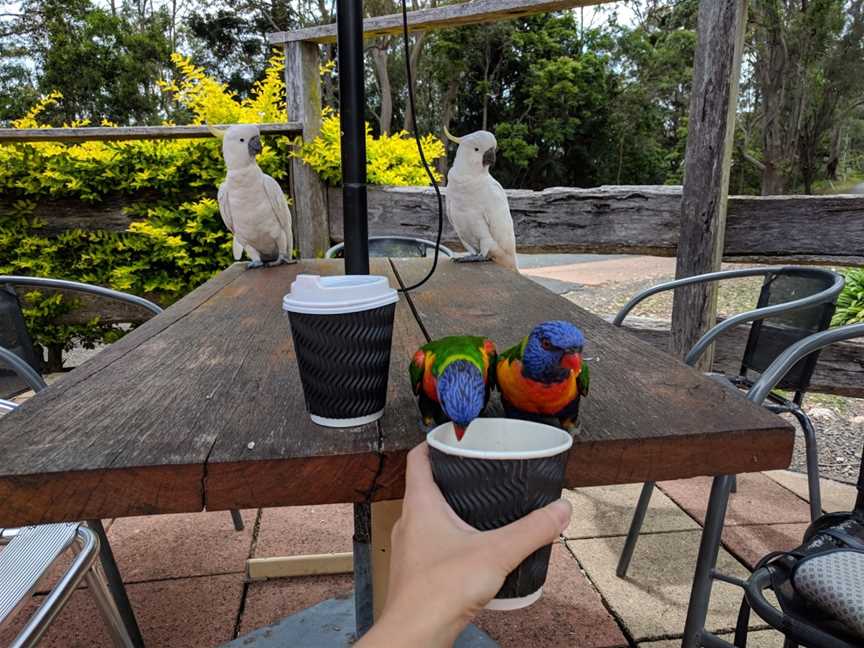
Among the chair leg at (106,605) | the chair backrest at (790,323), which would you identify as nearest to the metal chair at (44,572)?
the chair leg at (106,605)

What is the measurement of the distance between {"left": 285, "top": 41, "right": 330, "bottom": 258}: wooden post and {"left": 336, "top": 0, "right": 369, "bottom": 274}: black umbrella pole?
238cm

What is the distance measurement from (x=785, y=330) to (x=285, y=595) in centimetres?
168

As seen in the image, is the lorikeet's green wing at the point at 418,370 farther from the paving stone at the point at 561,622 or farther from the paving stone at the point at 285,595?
the paving stone at the point at 285,595

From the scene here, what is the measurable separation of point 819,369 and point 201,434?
8.28 feet

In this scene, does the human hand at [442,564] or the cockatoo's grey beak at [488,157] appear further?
the cockatoo's grey beak at [488,157]

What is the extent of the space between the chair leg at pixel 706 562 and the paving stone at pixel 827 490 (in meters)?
1.23

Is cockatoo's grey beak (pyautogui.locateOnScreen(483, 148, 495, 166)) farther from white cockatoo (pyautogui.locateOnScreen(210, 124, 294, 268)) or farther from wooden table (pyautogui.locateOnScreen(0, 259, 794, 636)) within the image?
wooden table (pyautogui.locateOnScreen(0, 259, 794, 636))

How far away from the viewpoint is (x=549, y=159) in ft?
54.3

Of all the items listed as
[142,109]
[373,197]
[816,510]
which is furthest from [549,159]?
[816,510]

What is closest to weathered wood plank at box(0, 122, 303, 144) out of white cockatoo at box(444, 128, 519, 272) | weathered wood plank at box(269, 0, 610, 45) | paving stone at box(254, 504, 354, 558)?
weathered wood plank at box(269, 0, 610, 45)

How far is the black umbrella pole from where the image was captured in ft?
3.03

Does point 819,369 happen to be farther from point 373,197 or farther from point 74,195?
point 74,195

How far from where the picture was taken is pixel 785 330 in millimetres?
1697

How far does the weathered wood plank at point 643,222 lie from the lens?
7.66 ft
